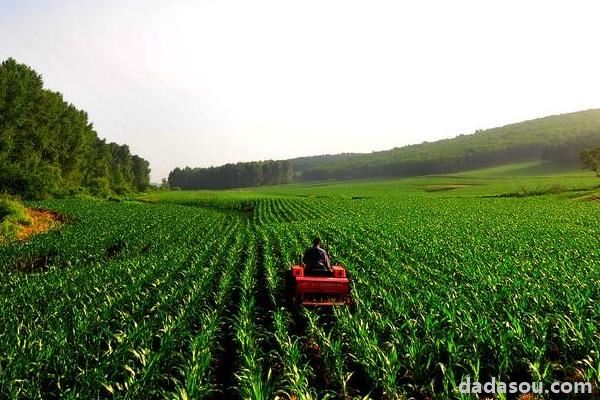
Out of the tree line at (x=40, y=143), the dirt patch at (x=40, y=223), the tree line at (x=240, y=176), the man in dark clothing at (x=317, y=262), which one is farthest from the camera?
the tree line at (x=240, y=176)

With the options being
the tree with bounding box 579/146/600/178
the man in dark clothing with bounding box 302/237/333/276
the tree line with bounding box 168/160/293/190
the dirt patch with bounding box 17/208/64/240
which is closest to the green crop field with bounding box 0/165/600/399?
the man in dark clothing with bounding box 302/237/333/276

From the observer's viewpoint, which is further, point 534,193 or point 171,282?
point 534,193

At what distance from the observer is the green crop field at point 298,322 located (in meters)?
6.96

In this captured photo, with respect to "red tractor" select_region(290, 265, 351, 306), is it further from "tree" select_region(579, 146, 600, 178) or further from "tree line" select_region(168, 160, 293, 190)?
"tree line" select_region(168, 160, 293, 190)

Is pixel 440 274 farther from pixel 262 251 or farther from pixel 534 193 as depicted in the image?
pixel 534 193

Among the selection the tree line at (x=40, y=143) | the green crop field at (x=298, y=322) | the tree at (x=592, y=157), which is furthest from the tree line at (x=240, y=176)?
the green crop field at (x=298, y=322)

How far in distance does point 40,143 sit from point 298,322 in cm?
6462

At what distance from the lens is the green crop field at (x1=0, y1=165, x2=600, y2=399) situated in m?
6.96

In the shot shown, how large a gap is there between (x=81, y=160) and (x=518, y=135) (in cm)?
17549

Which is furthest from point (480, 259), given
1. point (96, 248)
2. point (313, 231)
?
point (96, 248)

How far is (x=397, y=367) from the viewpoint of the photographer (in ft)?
23.0

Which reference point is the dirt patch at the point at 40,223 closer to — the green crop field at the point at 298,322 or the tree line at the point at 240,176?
the green crop field at the point at 298,322

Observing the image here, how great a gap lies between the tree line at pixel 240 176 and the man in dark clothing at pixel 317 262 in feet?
582

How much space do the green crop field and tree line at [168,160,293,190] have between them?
166 meters
